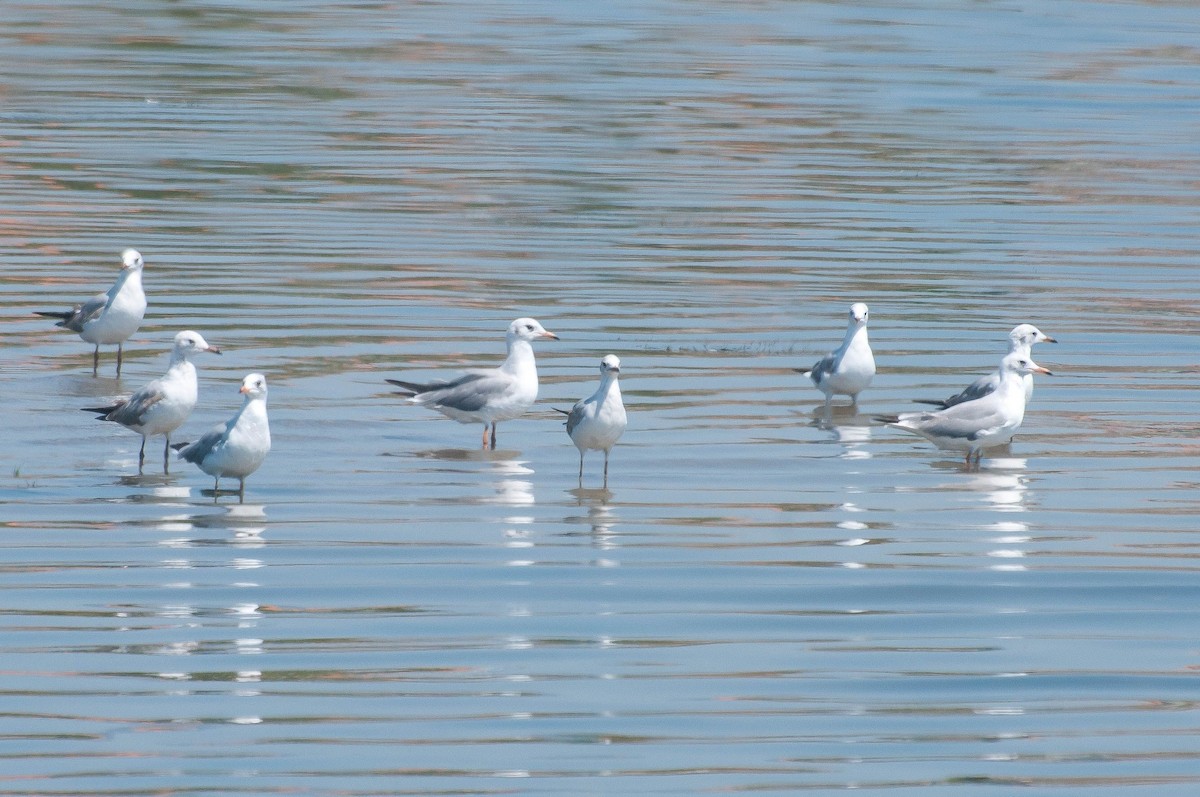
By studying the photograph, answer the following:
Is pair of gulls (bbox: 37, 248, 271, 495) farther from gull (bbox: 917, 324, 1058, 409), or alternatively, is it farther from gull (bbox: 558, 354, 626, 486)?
gull (bbox: 917, 324, 1058, 409)

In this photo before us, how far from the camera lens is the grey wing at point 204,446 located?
40.3 feet

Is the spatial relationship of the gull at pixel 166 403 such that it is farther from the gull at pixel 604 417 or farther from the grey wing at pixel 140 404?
the gull at pixel 604 417

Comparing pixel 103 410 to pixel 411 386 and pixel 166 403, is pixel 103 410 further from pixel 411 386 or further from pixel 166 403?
pixel 411 386

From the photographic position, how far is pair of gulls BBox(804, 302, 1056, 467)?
14.0 metres

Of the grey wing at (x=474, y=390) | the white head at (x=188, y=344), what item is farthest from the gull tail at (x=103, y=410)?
the grey wing at (x=474, y=390)

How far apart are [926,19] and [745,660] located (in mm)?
37801

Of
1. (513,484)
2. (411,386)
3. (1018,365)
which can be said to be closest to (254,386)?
(513,484)

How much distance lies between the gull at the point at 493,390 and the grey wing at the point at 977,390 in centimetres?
296

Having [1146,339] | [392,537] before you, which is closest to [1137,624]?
[392,537]

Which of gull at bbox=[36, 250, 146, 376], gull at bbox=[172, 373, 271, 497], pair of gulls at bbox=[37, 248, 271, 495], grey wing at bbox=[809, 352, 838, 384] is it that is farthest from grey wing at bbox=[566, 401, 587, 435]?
gull at bbox=[36, 250, 146, 376]

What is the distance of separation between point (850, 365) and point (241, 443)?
539cm

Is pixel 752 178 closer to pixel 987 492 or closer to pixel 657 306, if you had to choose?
pixel 657 306

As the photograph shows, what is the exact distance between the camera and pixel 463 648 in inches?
376

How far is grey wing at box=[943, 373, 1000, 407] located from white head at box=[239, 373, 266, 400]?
16.6ft
